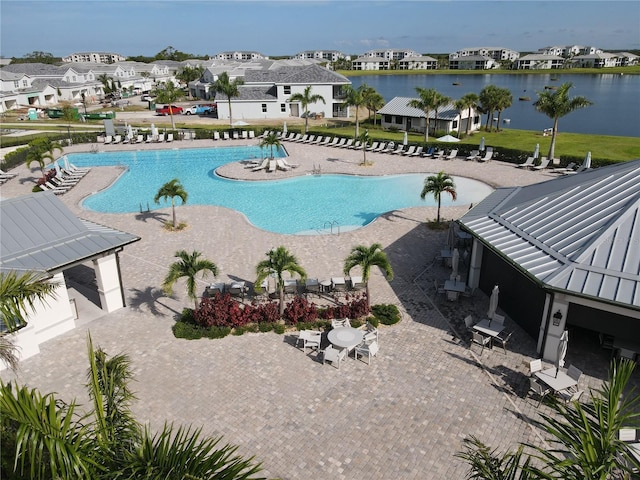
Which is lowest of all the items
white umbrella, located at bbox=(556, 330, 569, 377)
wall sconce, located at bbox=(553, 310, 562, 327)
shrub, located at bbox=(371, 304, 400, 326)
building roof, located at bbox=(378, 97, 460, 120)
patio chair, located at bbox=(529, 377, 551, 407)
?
shrub, located at bbox=(371, 304, 400, 326)

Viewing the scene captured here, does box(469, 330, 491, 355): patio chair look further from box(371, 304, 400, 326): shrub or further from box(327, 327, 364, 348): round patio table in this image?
box(327, 327, 364, 348): round patio table

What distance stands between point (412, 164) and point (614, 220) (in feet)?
86.9

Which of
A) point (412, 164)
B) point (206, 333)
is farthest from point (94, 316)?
point (412, 164)

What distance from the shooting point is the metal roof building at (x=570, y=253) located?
1266cm

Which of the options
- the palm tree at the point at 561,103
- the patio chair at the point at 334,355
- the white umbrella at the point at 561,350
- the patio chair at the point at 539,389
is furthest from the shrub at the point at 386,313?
the palm tree at the point at 561,103

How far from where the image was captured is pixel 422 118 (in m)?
52.0

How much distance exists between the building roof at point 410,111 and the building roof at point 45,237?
41087mm

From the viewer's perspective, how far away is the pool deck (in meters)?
11.0

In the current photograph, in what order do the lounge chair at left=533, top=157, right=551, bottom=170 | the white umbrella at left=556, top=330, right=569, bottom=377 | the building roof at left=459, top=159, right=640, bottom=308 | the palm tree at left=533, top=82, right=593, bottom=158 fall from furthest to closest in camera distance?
the lounge chair at left=533, top=157, right=551, bottom=170
the palm tree at left=533, top=82, right=593, bottom=158
the white umbrella at left=556, top=330, right=569, bottom=377
the building roof at left=459, top=159, right=640, bottom=308

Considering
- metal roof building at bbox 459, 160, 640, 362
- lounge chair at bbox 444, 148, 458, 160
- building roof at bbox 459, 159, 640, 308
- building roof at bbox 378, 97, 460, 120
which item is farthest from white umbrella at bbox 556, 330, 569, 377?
building roof at bbox 378, 97, 460, 120

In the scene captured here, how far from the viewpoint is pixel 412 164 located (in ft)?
130

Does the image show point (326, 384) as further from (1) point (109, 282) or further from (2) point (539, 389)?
(1) point (109, 282)

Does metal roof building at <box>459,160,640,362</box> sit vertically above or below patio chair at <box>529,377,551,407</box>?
above

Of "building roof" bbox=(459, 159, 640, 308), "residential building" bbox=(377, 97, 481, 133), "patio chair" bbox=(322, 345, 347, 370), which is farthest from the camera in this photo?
"residential building" bbox=(377, 97, 481, 133)
